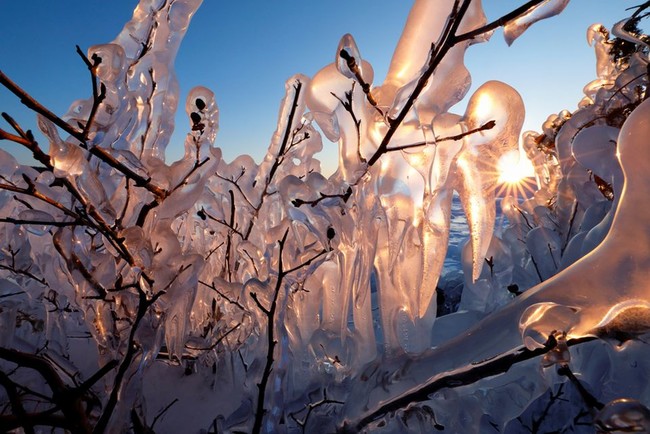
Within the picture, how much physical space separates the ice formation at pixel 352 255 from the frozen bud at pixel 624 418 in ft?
0.38

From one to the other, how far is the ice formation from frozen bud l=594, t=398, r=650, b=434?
0.12 metres

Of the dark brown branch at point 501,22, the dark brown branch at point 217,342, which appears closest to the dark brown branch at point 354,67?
the dark brown branch at point 501,22

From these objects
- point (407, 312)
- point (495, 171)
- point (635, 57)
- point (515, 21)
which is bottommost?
point (407, 312)

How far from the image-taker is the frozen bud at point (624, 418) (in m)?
0.50

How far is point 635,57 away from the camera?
1.90 metres

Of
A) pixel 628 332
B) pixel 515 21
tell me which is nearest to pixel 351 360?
pixel 628 332

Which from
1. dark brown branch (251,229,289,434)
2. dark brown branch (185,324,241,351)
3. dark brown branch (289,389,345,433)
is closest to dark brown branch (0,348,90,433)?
dark brown branch (251,229,289,434)

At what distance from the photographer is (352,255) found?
112 centimetres

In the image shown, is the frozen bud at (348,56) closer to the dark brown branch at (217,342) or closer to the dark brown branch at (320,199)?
the dark brown branch at (320,199)

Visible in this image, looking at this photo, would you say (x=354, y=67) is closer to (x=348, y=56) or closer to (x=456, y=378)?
(x=348, y=56)

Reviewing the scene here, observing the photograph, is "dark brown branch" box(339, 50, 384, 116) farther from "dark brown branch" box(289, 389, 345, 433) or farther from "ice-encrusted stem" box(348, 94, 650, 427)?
"dark brown branch" box(289, 389, 345, 433)

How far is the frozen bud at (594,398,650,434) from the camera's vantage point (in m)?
0.50

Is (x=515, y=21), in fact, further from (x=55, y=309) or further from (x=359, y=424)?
(x=55, y=309)

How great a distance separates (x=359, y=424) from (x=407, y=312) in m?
0.34
